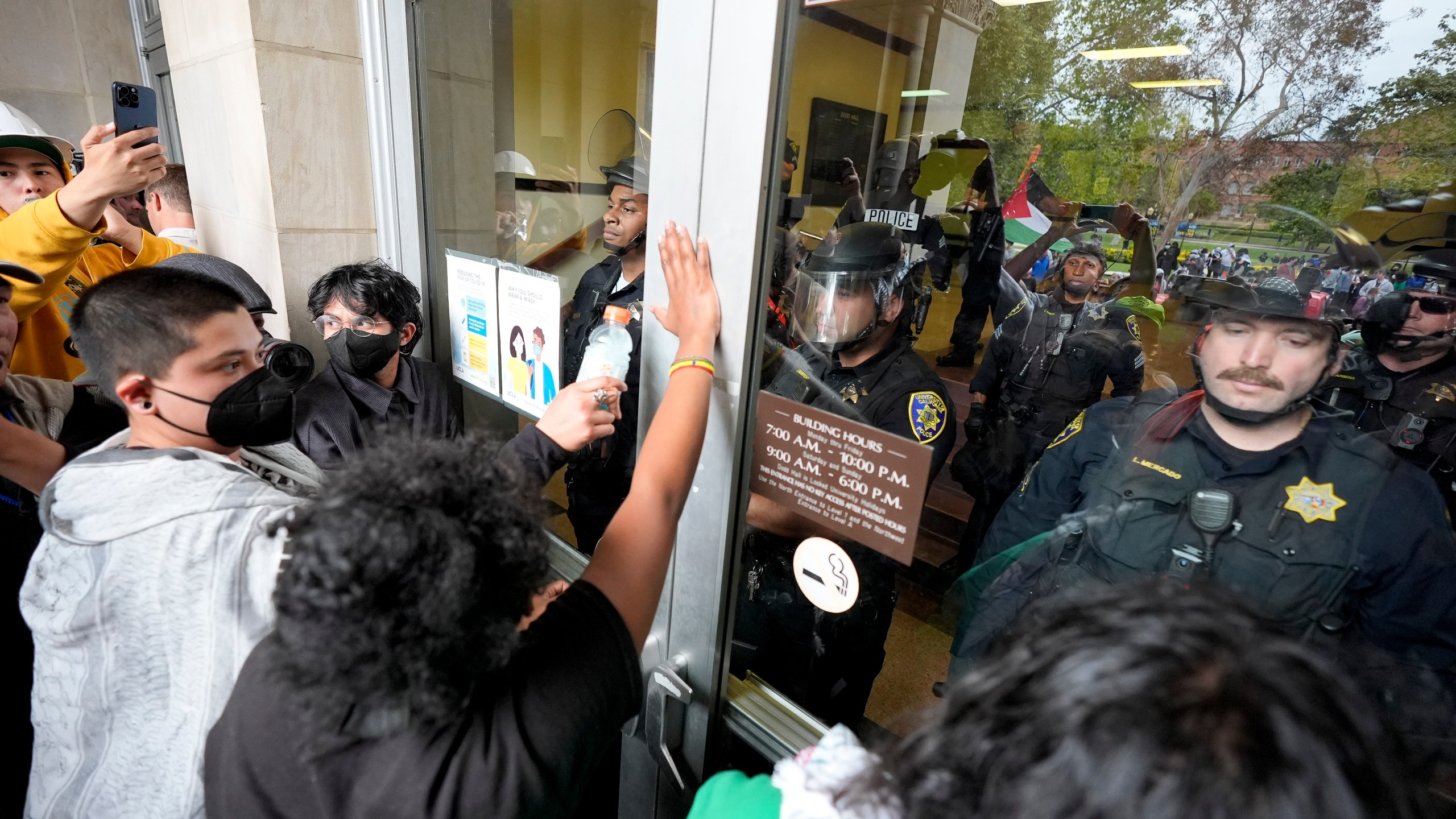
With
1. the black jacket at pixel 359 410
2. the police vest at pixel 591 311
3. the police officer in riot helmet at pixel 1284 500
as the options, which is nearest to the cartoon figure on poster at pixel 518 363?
the police vest at pixel 591 311

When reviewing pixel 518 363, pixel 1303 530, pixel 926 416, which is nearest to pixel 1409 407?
pixel 1303 530

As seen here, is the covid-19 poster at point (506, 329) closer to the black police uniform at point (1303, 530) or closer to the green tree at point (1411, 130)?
the black police uniform at point (1303, 530)

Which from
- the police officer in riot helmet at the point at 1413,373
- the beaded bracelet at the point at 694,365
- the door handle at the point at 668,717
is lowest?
the door handle at the point at 668,717

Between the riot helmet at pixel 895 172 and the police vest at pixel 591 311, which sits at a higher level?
the riot helmet at pixel 895 172

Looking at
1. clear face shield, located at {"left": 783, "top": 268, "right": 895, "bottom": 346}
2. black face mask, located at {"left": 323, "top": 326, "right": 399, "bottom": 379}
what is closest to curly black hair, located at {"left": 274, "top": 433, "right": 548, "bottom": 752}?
clear face shield, located at {"left": 783, "top": 268, "right": 895, "bottom": 346}

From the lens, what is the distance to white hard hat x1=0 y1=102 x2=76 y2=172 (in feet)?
6.81

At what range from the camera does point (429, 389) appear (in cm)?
206

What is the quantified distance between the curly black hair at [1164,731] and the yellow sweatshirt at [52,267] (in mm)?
1987

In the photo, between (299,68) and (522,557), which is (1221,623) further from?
(299,68)

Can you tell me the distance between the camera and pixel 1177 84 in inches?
54.2

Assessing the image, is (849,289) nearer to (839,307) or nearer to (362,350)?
(839,307)

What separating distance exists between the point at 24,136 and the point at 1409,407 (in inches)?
144

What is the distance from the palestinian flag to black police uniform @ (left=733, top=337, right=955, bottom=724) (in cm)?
80

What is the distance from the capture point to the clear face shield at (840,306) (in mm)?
1564
